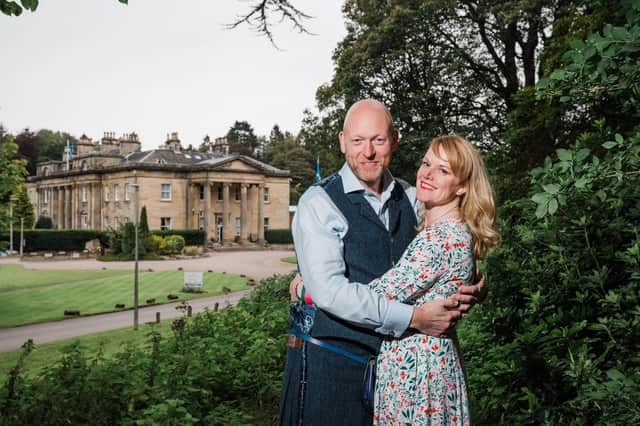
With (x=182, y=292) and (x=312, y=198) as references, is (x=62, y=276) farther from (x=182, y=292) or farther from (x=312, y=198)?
(x=312, y=198)

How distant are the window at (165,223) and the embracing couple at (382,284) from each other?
5053cm

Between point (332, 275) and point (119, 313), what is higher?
point (332, 275)

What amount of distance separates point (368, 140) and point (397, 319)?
82 centimetres

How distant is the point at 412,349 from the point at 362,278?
36 centimetres

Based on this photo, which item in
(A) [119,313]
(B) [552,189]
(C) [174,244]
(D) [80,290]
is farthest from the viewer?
(C) [174,244]

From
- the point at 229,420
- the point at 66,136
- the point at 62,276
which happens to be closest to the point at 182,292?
the point at 62,276

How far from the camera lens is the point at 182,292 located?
23.3 metres

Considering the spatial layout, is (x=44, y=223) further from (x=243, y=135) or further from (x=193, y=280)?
(x=193, y=280)

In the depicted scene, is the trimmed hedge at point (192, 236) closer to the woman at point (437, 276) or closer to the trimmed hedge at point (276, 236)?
the trimmed hedge at point (276, 236)

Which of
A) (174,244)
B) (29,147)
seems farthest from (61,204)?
(174,244)

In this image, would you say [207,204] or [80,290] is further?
[207,204]

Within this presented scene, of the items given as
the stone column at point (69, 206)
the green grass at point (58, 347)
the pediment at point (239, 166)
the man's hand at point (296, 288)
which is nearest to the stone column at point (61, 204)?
the stone column at point (69, 206)

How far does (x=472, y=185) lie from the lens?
8.09 ft

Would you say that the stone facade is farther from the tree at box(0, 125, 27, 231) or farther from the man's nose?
the man's nose
